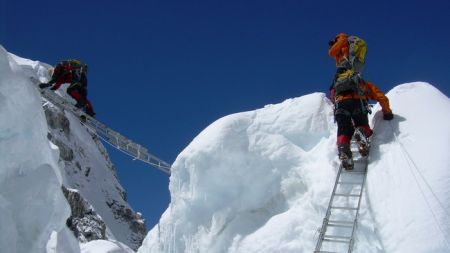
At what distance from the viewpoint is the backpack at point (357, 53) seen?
24.7 ft

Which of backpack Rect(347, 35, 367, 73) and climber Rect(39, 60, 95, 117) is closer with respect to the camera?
backpack Rect(347, 35, 367, 73)

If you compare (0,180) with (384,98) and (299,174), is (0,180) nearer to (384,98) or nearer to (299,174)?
(299,174)

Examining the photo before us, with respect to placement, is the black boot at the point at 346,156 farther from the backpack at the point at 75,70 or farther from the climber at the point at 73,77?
the backpack at the point at 75,70

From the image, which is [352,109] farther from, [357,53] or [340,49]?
[340,49]

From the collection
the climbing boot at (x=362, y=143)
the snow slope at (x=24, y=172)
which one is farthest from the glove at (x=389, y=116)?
the snow slope at (x=24, y=172)

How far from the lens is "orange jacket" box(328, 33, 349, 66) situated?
7643 mm

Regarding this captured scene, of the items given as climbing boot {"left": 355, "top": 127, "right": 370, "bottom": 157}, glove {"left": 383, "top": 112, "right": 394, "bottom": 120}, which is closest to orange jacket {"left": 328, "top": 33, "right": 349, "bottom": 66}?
glove {"left": 383, "top": 112, "right": 394, "bottom": 120}

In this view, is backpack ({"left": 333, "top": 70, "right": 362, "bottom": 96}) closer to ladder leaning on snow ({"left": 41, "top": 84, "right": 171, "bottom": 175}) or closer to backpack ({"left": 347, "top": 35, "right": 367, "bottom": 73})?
backpack ({"left": 347, "top": 35, "right": 367, "bottom": 73})

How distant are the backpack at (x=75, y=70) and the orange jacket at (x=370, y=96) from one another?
32.0ft

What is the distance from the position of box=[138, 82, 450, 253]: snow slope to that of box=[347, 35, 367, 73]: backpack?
0.57m

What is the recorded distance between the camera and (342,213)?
5.89m

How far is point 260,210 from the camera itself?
6.75 metres

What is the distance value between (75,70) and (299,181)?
10.1 m

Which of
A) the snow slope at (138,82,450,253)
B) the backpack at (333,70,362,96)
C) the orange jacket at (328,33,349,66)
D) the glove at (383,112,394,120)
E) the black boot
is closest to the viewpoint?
the snow slope at (138,82,450,253)
